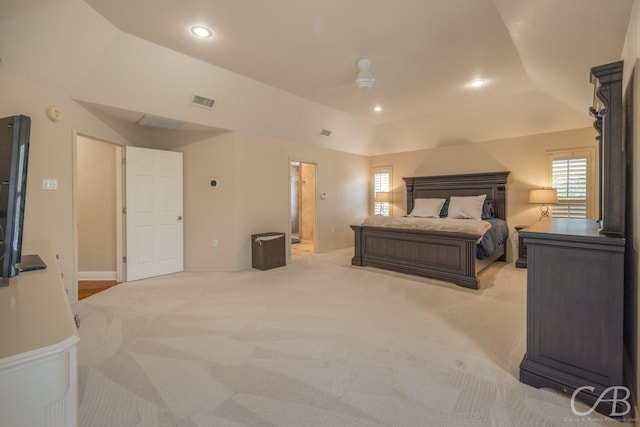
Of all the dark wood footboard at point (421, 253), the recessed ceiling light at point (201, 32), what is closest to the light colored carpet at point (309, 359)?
the dark wood footboard at point (421, 253)

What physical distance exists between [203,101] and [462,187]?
5056 mm

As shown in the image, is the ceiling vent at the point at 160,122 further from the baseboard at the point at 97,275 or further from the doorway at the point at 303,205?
the doorway at the point at 303,205

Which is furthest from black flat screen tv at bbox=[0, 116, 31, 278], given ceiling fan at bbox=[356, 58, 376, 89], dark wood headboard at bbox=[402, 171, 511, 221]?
dark wood headboard at bbox=[402, 171, 511, 221]

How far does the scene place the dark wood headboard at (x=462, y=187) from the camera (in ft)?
18.3

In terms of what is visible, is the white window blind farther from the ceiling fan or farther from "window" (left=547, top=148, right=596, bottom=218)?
the ceiling fan

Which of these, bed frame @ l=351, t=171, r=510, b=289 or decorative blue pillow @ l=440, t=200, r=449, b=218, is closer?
bed frame @ l=351, t=171, r=510, b=289

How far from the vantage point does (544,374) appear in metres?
1.87

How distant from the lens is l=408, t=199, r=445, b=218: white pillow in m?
5.79

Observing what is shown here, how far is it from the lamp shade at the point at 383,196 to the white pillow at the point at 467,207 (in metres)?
1.74

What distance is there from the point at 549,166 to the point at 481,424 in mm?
5113

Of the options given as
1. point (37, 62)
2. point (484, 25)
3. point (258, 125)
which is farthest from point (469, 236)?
point (37, 62)

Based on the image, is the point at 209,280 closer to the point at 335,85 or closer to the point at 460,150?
the point at 335,85

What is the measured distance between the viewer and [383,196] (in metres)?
7.26

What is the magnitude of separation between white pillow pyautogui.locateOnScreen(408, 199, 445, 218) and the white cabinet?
5.72m
